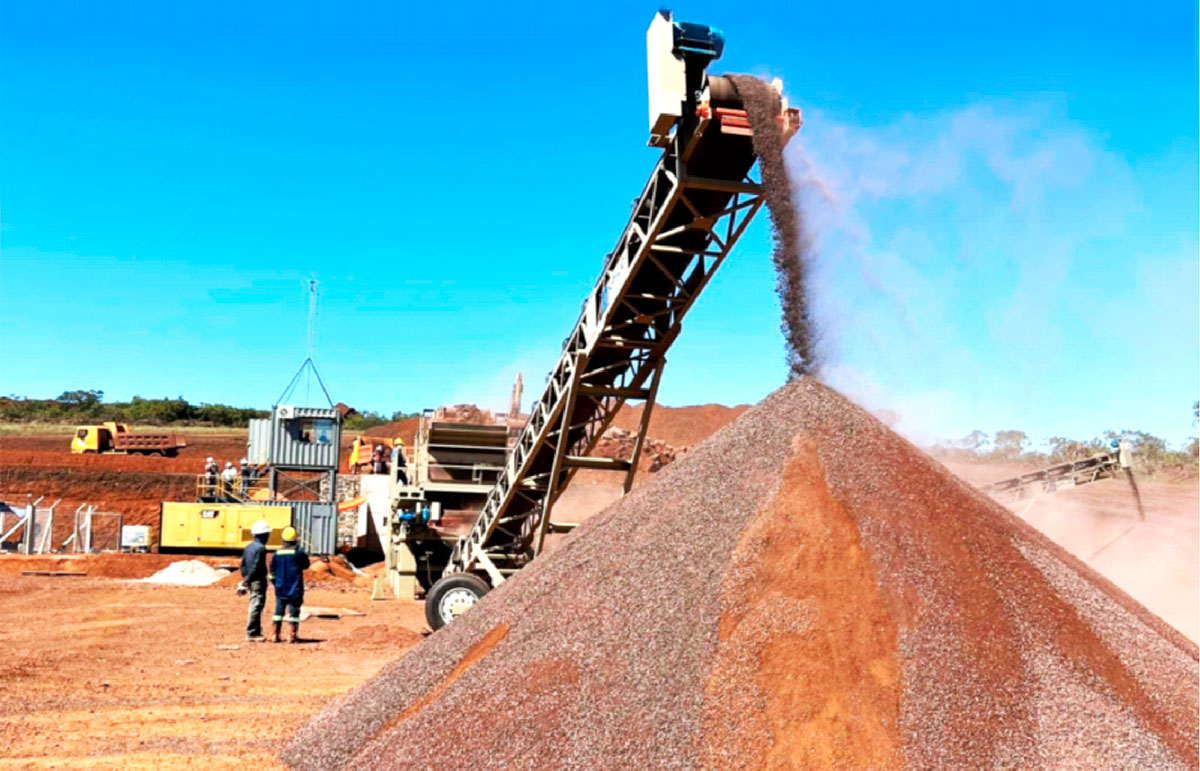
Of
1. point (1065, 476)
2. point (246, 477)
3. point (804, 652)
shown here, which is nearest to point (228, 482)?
point (246, 477)

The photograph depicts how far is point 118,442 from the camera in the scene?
4138cm

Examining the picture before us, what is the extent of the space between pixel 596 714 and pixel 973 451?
79.0 feet

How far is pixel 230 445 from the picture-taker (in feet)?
172

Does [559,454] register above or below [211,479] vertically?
above

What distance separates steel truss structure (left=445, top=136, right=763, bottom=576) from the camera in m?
10.4

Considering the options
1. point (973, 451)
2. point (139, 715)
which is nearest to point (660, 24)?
point (139, 715)

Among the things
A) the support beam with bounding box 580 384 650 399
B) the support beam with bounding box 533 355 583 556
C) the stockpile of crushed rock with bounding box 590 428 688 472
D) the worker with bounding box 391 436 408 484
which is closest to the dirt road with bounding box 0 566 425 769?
the worker with bounding box 391 436 408 484

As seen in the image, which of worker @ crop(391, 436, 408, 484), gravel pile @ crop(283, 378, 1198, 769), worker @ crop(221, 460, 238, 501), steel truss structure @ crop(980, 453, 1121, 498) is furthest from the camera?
worker @ crop(221, 460, 238, 501)

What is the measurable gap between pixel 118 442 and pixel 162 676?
34.6 metres

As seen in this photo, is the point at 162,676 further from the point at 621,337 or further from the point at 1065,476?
the point at 1065,476

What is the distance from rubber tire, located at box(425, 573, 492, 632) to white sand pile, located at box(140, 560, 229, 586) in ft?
34.8

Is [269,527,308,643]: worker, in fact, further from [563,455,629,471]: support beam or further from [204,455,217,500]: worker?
[204,455,217,500]: worker

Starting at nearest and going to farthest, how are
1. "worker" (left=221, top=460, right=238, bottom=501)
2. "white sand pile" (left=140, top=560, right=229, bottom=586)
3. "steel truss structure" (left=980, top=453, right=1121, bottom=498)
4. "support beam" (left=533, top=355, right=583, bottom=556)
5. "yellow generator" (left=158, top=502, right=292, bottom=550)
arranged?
"support beam" (left=533, top=355, right=583, bottom=556), "steel truss structure" (left=980, top=453, right=1121, bottom=498), "white sand pile" (left=140, top=560, right=229, bottom=586), "yellow generator" (left=158, top=502, right=292, bottom=550), "worker" (left=221, top=460, right=238, bottom=501)

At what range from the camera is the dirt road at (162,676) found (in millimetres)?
7516
